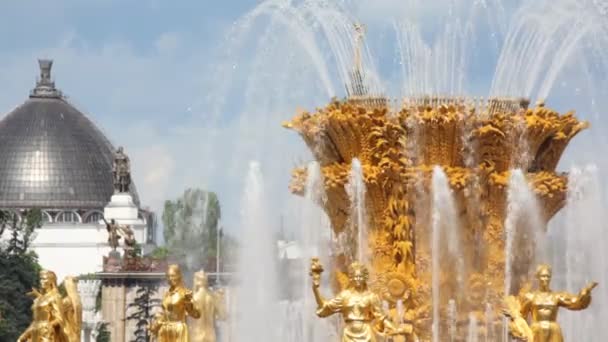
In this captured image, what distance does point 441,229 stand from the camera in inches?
930

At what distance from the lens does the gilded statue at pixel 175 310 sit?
2452 cm

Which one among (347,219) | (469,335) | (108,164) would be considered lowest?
(469,335)

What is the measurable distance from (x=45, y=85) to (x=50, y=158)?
22.7 ft

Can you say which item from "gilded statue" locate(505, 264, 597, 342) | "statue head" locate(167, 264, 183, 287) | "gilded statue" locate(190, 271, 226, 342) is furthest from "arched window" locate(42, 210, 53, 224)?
"gilded statue" locate(505, 264, 597, 342)

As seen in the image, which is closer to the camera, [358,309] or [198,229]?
[358,309]

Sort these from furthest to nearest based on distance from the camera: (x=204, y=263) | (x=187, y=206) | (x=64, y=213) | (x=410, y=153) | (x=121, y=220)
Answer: (x=64, y=213)
(x=121, y=220)
(x=187, y=206)
(x=204, y=263)
(x=410, y=153)

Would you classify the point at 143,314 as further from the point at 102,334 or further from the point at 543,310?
the point at 543,310

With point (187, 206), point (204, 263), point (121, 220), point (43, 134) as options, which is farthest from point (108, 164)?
point (204, 263)

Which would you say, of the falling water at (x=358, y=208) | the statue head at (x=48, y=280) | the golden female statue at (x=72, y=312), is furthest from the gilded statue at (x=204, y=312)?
the falling water at (x=358, y=208)

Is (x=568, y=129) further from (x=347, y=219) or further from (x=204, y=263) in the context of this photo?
(x=204, y=263)

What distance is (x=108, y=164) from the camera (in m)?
131

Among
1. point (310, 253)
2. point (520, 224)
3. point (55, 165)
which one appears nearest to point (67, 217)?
point (55, 165)

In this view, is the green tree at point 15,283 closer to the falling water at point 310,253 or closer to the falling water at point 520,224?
the falling water at point 310,253

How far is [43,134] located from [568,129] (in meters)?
111
